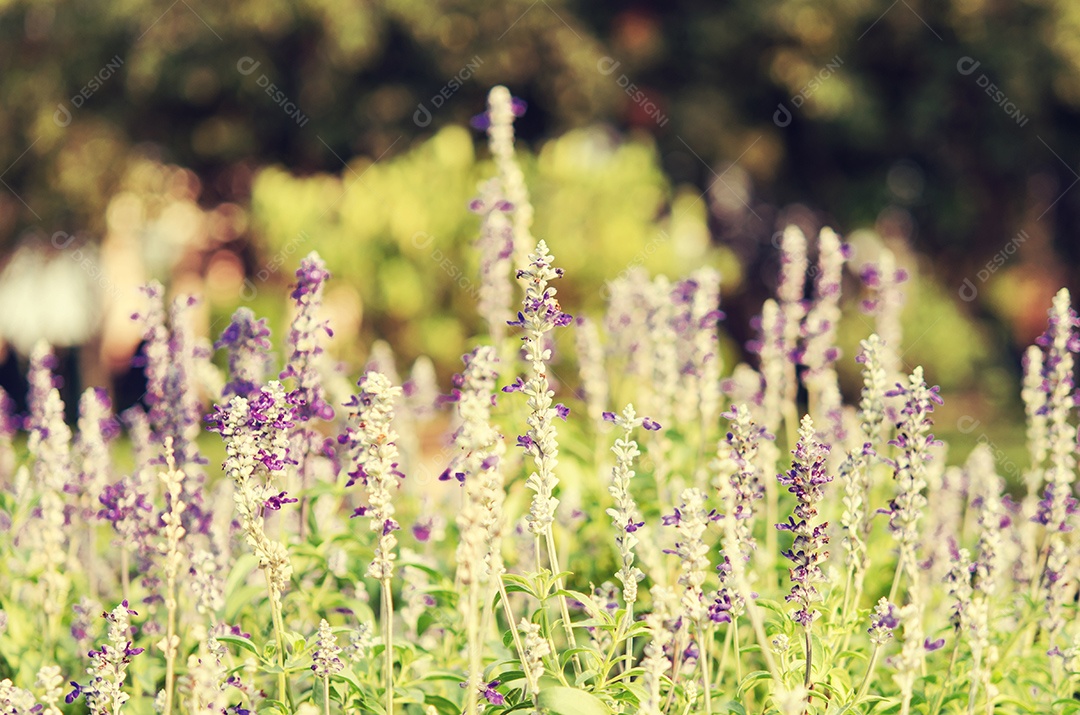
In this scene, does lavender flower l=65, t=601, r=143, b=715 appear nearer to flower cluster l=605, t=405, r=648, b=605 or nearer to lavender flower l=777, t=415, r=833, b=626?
flower cluster l=605, t=405, r=648, b=605

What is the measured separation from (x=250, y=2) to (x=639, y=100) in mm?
7039

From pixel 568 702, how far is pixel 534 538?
857mm

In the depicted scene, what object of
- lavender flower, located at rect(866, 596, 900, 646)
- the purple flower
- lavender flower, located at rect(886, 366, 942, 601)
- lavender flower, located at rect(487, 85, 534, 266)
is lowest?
lavender flower, located at rect(866, 596, 900, 646)

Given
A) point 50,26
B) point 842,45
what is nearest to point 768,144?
point 842,45

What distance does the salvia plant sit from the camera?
2.62m

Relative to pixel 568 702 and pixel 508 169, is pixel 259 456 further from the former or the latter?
pixel 508 169

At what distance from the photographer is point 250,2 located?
60.6 ft

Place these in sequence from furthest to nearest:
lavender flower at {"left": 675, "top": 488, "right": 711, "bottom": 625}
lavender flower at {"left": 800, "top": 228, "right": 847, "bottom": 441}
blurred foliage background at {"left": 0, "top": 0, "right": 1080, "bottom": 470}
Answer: blurred foliage background at {"left": 0, "top": 0, "right": 1080, "bottom": 470} < lavender flower at {"left": 800, "top": 228, "right": 847, "bottom": 441} < lavender flower at {"left": 675, "top": 488, "right": 711, "bottom": 625}

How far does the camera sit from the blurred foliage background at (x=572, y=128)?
1859 centimetres

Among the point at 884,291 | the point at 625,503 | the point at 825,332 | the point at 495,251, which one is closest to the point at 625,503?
the point at 625,503

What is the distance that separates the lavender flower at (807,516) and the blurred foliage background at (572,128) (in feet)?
45.1

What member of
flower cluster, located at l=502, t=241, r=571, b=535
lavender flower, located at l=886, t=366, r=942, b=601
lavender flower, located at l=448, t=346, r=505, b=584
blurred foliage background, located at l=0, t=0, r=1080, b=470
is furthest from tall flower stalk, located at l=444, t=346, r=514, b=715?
blurred foliage background, located at l=0, t=0, r=1080, b=470

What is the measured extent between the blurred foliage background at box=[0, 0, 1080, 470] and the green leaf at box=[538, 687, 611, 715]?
14050 mm

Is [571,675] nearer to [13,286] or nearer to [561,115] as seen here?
[561,115]
